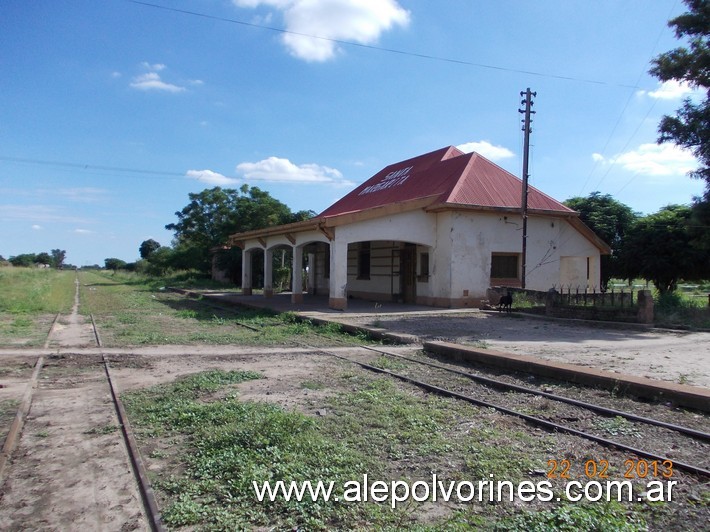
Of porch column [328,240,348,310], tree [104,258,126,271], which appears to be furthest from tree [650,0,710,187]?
tree [104,258,126,271]

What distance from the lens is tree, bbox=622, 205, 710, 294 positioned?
26.9 meters

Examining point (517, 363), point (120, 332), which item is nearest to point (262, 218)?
point (120, 332)

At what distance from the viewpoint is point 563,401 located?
692 centimetres

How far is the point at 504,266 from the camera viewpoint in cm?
2175

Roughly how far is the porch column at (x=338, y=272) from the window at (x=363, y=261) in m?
6.39

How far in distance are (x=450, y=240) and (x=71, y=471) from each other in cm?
1705

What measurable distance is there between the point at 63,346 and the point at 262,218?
105 feet

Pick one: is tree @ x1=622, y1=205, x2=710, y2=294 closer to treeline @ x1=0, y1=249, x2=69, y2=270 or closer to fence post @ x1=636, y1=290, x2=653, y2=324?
fence post @ x1=636, y1=290, x2=653, y2=324

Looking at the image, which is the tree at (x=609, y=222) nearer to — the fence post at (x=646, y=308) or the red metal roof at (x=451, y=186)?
the red metal roof at (x=451, y=186)

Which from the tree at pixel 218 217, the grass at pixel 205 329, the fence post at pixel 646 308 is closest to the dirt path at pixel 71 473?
the grass at pixel 205 329

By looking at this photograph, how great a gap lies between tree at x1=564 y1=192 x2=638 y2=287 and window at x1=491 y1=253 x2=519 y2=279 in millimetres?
12414

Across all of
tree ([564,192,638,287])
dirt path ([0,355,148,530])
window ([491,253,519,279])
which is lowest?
dirt path ([0,355,148,530])

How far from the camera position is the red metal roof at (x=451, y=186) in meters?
21.3

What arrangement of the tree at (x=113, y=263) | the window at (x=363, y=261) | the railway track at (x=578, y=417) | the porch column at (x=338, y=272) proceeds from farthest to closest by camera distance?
the tree at (x=113, y=263), the window at (x=363, y=261), the porch column at (x=338, y=272), the railway track at (x=578, y=417)
